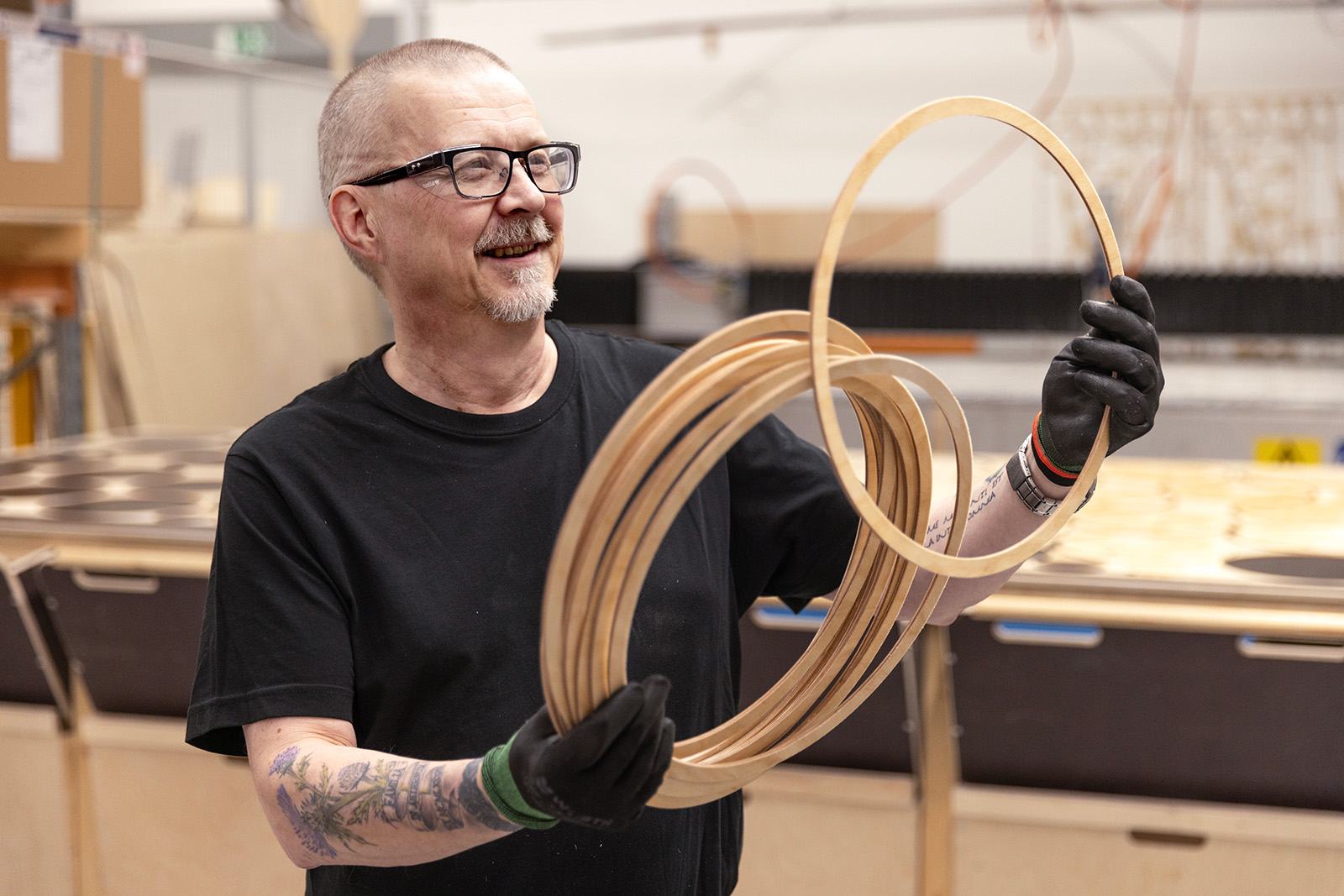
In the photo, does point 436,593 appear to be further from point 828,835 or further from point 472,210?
point 828,835

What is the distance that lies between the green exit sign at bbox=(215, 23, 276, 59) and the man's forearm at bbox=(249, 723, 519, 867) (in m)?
6.90

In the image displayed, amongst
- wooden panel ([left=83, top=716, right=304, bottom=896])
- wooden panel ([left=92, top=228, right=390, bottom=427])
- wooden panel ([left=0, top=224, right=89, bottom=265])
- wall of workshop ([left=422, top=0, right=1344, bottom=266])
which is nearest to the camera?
wooden panel ([left=83, top=716, right=304, bottom=896])

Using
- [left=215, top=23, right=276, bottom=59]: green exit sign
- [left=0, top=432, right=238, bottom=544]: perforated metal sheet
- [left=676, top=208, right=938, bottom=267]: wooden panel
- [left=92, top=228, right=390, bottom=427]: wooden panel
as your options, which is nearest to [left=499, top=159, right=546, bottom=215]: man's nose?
[left=0, top=432, right=238, bottom=544]: perforated metal sheet

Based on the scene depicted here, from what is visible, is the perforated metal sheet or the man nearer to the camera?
the man

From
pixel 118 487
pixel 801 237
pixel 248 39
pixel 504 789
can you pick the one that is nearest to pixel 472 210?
pixel 504 789

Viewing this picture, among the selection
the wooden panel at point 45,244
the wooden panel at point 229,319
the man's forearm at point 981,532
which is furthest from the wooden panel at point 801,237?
the man's forearm at point 981,532

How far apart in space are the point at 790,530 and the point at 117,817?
1.34 meters

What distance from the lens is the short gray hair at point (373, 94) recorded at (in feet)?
3.45

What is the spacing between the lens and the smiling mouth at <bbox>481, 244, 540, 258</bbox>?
1.06 m

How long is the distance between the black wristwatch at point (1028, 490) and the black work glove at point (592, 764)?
453 millimetres

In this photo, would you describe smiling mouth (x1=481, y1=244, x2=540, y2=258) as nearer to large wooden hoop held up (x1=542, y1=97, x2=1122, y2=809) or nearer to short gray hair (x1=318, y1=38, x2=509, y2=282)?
short gray hair (x1=318, y1=38, x2=509, y2=282)

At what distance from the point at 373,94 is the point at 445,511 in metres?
0.39

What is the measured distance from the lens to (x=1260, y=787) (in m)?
1.50

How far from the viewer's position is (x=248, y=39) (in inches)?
274
